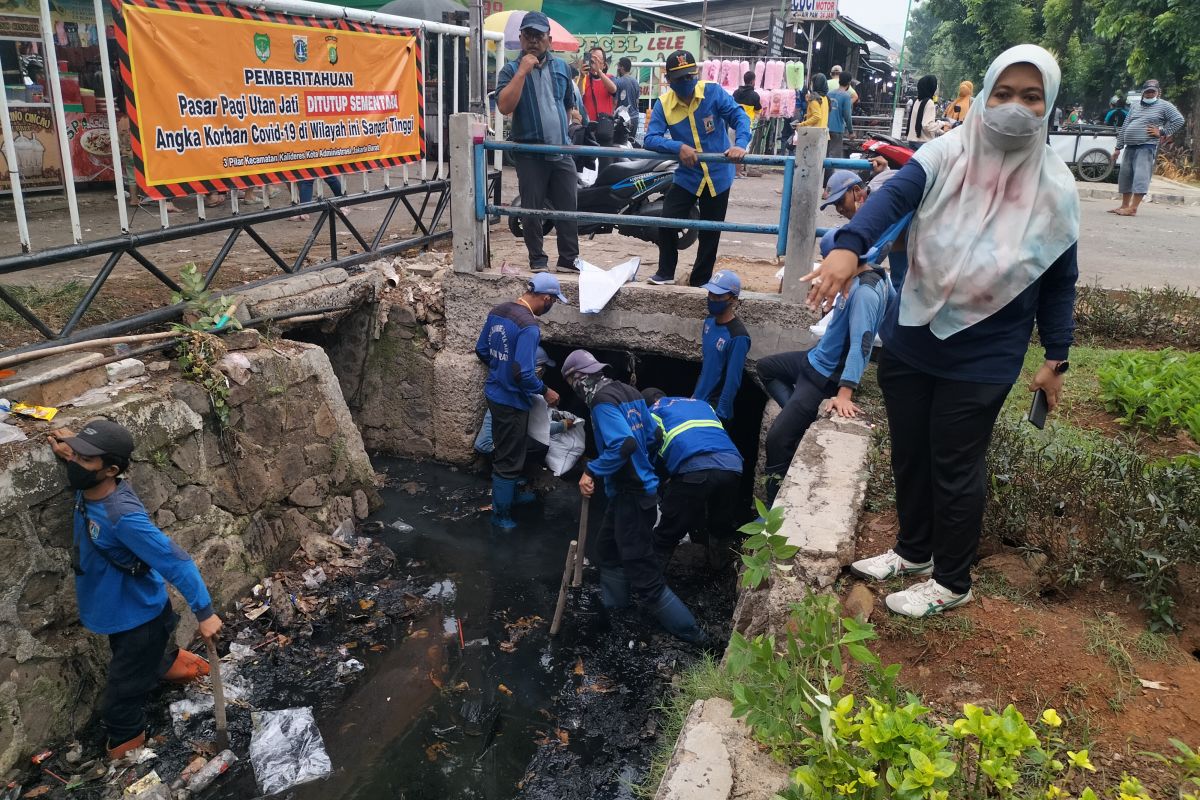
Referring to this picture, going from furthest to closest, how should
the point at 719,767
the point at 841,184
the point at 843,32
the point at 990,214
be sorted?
the point at 843,32 → the point at 841,184 → the point at 990,214 → the point at 719,767

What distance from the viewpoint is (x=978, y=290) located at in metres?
2.41

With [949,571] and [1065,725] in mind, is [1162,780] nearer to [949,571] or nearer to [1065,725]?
[1065,725]

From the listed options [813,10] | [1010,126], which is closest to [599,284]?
[1010,126]

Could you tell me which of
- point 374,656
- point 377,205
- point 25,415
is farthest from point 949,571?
point 377,205

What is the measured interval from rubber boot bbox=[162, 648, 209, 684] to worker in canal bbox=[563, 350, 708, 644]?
2090mm

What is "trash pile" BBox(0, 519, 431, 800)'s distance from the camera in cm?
337

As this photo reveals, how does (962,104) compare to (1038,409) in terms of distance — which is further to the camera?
(962,104)

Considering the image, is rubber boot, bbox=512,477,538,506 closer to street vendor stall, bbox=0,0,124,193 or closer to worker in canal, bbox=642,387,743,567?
worker in canal, bbox=642,387,743,567

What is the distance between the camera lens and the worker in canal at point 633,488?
4402 millimetres

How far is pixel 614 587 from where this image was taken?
4.75 m

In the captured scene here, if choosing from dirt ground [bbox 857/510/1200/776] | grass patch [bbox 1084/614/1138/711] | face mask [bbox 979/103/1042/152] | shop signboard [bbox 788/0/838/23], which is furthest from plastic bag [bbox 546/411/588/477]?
shop signboard [bbox 788/0/838/23]

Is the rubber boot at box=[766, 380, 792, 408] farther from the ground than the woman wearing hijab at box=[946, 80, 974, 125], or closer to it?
closer to it

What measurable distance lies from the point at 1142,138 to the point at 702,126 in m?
7.90

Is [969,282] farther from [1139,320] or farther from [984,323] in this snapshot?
[1139,320]
